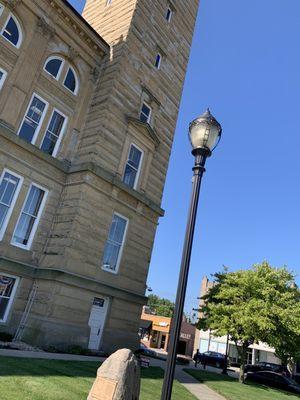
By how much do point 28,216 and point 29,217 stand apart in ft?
0.28

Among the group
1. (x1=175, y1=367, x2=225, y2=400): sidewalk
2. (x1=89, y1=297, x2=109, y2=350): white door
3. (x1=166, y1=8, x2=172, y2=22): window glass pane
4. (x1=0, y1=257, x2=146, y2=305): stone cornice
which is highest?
(x1=166, y1=8, x2=172, y2=22): window glass pane

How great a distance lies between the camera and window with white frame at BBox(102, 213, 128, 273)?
66.9 ft

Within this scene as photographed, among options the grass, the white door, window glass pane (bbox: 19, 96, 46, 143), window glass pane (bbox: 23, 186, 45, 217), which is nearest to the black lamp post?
the grass

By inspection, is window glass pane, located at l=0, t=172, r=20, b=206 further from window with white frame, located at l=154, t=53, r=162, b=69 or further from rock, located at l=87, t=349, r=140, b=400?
window with white frame, located at l=154, t=53, r=162, b=69

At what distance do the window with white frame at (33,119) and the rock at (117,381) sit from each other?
48.3 feet

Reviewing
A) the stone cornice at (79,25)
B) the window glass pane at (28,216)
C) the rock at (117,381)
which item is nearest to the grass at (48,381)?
the rock at (117,381)

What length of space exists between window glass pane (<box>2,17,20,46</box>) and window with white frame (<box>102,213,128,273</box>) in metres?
10.5

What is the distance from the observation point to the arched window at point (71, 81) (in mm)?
21766

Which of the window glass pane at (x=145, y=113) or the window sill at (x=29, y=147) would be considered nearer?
the window sill at (x=29, y=147)

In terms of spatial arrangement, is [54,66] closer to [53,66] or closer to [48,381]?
[53,66]

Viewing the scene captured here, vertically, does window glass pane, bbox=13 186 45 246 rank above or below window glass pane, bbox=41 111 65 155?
below

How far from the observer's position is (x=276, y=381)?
31750 millimetres

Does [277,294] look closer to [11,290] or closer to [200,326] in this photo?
[200,326]

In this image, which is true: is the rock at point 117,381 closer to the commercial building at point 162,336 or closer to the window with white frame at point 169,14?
the window with white frame at point 169,14
